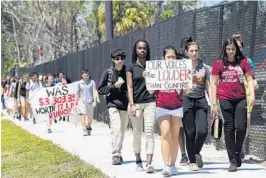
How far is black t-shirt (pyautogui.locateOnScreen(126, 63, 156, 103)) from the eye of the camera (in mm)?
8516

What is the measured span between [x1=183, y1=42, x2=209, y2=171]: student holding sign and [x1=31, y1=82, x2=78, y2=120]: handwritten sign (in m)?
8.34

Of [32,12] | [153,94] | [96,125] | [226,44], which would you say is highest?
[32,12]

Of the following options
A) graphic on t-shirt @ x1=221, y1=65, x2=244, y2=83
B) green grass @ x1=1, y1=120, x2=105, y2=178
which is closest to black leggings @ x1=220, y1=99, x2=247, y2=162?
graphic on t-shirt @ x1=221, y1=65, x2=244, y2=83

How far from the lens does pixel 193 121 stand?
8.43m

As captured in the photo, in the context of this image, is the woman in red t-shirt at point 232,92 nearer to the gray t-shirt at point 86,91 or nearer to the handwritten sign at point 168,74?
the handwritten sign at point 168,74

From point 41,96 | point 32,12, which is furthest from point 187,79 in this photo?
point 32,12

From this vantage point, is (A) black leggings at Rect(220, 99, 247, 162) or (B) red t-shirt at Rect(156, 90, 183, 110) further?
(A) black leggings at Rect(220, 99, 247, 162)

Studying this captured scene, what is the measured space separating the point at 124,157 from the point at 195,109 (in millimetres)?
2297

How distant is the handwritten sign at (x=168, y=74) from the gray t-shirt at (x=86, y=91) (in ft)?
21.8

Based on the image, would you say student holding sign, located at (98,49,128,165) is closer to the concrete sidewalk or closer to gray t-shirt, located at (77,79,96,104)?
the concrete sidewalk

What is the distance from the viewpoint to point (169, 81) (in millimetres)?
8039

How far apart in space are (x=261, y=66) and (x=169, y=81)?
2037 mm

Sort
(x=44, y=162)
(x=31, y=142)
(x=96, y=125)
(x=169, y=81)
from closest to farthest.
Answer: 1. (x=169, y=81)
2. (x=44, y=162)
3. (x=31, y=142)
4. (x=96, y=125)

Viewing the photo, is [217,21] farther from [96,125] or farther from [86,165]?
[96,125]
